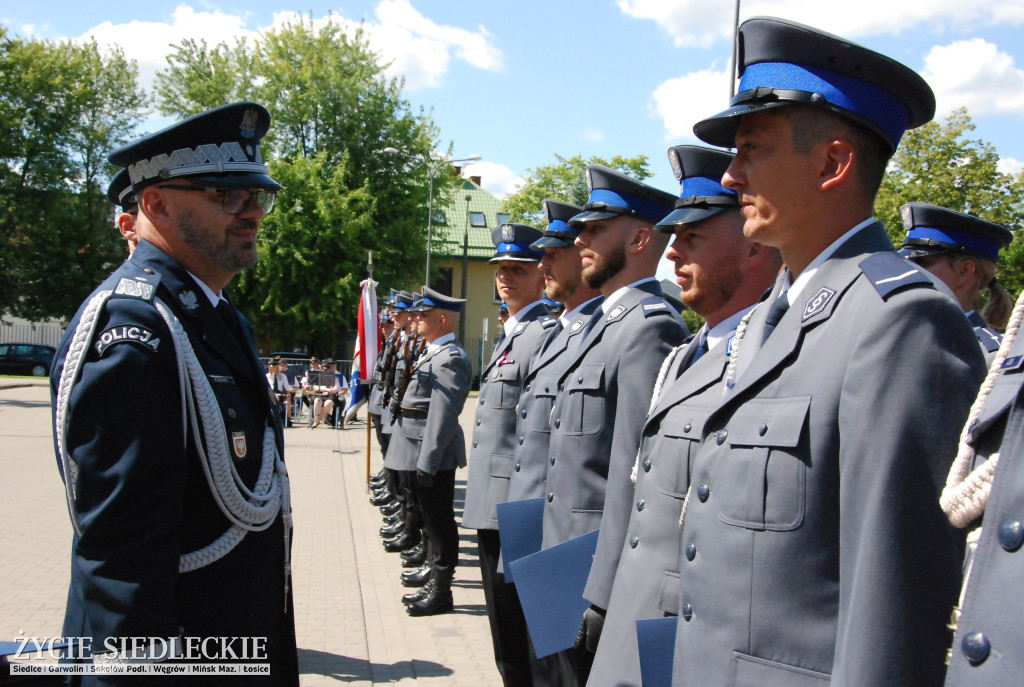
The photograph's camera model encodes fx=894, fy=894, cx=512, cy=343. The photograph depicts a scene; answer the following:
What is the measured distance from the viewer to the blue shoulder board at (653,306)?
11.4ft

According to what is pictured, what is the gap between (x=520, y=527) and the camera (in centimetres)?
388

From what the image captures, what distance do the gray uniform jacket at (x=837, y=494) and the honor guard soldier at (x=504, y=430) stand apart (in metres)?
2.44

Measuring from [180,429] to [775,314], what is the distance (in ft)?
5.13

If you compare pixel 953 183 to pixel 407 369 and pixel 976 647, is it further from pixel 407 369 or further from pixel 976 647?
pixel 976 647

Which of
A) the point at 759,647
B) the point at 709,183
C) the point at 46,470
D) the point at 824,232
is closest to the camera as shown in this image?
the point at 759,647

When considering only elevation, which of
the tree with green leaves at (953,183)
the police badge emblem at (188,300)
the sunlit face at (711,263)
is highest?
the tree with green leaves at (953,183)

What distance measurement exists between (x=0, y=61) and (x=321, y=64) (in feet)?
40.8

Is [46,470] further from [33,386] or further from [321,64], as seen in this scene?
[321,64]

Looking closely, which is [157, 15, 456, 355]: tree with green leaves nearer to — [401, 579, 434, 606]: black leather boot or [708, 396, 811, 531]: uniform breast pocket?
[401, 579, 434, 606]: black leather boot

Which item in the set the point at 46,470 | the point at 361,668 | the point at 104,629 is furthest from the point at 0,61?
the point at 104,629

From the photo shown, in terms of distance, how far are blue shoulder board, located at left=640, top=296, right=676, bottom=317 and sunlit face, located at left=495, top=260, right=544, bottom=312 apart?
2.68 meters

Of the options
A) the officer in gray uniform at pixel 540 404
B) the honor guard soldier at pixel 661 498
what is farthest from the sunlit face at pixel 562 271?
the honor guard soldier at pixel 661 498

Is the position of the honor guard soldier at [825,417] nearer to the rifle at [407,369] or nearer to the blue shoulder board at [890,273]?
the blue shoulder board at [890,273]

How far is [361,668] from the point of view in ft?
17.8
